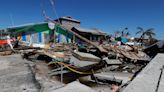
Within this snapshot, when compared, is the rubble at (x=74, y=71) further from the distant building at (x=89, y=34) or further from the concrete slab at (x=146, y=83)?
the distant building at (x=89, y=34)

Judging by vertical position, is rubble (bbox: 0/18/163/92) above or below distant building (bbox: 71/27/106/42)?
below

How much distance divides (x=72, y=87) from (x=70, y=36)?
21.5 metres

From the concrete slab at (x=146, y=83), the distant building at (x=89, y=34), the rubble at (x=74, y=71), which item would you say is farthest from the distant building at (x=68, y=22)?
the concrete slab at (x=146, y=83)

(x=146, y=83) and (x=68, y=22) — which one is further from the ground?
(x=68, y=22)

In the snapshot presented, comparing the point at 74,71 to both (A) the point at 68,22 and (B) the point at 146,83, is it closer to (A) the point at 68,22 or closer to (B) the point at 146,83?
(B) the point at 146,83

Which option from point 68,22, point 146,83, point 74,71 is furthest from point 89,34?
point 146,83

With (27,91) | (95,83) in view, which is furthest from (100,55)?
(27,91)

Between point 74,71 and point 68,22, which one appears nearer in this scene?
point 74,71

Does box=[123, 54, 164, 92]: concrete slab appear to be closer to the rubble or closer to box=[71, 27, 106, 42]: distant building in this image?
the rubble

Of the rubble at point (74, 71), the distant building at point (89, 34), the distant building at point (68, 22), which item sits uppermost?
the distant building at point (68, 22)

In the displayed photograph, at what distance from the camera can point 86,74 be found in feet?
28.2

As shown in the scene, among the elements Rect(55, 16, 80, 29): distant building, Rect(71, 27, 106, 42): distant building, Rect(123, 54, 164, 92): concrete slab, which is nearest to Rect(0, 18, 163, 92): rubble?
Rect(123, 54, 164, 92): concrete slab

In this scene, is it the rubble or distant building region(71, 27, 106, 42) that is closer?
the rubble

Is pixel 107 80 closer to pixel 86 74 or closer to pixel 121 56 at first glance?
pixel 86 74
